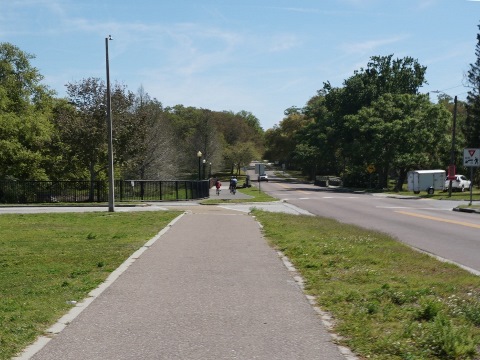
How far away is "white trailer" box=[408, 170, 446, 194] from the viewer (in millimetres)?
53250

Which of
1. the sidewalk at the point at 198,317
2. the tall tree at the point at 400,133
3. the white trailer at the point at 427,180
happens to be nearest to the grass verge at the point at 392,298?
the sidewalk at the point at 198,317

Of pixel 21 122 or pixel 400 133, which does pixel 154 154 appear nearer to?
pixel 21 122

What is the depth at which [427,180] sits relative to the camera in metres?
53.5

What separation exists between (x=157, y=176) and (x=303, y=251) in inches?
2307

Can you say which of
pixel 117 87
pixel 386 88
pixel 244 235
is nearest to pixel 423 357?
pixel 244 235

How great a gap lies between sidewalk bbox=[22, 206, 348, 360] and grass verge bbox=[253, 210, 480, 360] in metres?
0.35

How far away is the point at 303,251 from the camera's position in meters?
12.2

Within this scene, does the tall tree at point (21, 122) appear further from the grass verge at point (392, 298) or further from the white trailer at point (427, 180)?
the grass verge at point (392, 298)

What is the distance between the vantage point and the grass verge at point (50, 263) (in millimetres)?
6348

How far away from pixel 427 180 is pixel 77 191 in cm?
3177

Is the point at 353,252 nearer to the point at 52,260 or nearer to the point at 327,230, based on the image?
the point at 327,230

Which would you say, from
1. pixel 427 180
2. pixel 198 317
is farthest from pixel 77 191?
pixel 198 317

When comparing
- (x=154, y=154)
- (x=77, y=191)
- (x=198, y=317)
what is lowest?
(x=198, y=317)

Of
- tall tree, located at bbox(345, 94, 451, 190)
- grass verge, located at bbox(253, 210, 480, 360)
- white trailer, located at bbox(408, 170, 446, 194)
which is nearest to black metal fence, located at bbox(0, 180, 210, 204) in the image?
white trailer, located at bbox(408, 170, 446, 194)
